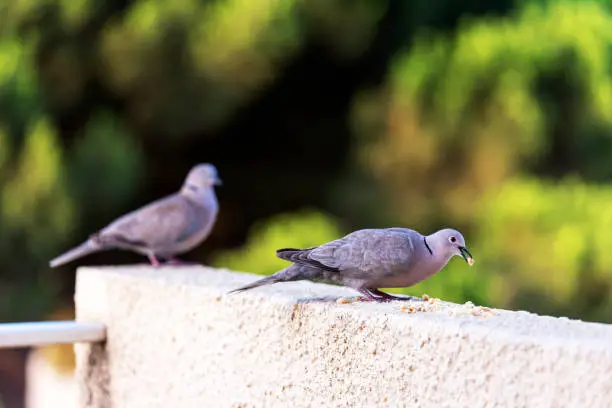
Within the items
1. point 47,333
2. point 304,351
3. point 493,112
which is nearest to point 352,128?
point 493,112

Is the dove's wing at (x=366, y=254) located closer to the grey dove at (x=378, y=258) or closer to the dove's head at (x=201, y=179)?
the grey dove at (x=378, y=258)

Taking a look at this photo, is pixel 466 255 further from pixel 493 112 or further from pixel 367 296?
pixel 493 112

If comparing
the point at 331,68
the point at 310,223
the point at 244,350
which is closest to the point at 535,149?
the point at 310,223

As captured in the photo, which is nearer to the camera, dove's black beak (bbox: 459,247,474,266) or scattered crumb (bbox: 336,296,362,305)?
dove's black beak (bbox: 459,247,474,266)

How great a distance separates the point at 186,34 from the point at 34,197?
3.54 feet

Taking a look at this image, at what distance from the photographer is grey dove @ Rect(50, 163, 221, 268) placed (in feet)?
7.75

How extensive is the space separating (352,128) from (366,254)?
423 centimetres

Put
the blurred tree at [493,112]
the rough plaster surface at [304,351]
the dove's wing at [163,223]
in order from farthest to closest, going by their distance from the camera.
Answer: the blurred tree at [493,112], the dove's wing at [163,223], the rough plaster surface at [304,351]

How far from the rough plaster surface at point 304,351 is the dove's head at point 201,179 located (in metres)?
0.26

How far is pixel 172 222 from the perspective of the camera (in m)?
2.36

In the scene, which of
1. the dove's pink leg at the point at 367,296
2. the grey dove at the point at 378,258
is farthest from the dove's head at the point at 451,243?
the dove's pink leg at the point at 367,296

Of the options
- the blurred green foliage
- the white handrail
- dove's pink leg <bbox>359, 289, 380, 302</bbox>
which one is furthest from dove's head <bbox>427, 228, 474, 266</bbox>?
the blurred green foliage

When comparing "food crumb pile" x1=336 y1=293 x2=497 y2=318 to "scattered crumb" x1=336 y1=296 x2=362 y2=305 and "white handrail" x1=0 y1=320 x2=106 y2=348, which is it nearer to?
"scattered crumb" x1=336 y1=296 x2=362 y2=305

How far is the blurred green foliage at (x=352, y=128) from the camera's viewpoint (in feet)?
14.1
